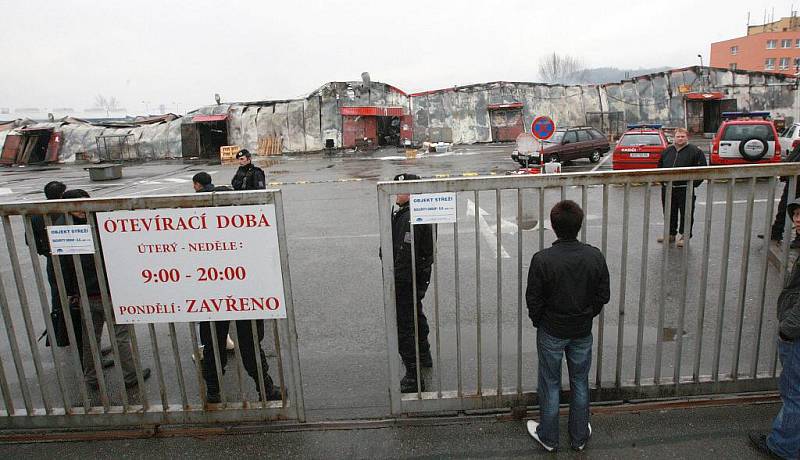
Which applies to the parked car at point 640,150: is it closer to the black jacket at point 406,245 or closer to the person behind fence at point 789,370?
the black jacket at point 406,245

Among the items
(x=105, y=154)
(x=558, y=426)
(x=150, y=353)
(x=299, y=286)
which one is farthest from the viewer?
(x=105, y=154)

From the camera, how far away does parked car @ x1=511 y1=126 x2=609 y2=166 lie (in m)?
20.3

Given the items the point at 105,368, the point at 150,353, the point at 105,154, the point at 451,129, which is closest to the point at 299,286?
the point at 150,353

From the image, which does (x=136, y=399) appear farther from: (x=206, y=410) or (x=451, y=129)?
(x=451, y=129)

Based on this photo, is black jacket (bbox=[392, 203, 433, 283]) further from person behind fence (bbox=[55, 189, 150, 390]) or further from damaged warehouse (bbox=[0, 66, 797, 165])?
damaged warehouse (bbox=[0, 66, 797, 165])

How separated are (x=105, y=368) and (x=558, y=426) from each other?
403cm

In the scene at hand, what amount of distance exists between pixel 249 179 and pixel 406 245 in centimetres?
530

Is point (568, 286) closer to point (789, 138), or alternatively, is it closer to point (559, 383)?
point (559, 383)

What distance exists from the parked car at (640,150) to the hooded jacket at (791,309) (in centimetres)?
1303

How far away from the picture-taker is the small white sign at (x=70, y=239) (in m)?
3.49

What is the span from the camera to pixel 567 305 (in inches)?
124

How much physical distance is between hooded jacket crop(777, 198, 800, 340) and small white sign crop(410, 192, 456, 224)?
1.97 m

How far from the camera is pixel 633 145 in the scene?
15672 mm

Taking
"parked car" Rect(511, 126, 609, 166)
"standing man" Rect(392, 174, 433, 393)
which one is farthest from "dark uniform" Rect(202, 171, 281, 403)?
"parked car" Rect(511, 126, 609, 166)
